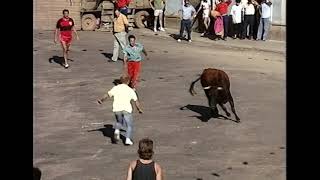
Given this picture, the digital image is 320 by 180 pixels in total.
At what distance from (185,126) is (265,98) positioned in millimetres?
3058

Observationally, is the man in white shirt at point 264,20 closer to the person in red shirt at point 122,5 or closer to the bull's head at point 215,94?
the person in red shirt at point 122,5

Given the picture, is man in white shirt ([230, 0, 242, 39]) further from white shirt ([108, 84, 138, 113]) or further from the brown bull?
white shirt ([108, 84, 138, 113])

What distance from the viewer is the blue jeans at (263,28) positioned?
24.2 m

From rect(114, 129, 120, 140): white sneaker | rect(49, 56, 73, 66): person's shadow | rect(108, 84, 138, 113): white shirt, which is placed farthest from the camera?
rect(49, 56, 73, 66): person's shadow

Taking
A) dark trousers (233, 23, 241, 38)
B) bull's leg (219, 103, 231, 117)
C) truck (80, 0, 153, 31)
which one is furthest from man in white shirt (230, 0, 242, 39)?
bull's leg (219, 103, 231, 117)

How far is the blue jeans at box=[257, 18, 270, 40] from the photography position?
79.3ft

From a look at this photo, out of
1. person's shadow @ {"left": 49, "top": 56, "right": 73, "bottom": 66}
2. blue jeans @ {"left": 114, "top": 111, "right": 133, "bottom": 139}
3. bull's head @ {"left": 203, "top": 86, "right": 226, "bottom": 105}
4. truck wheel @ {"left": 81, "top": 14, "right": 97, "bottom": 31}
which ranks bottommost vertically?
blue jeans @ {"left": 114, "top": 111, "right": 133, "bottom": 139}

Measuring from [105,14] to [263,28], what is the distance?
6.12 m

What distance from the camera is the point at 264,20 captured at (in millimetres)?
24109

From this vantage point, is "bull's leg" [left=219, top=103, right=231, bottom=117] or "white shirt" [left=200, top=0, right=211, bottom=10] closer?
"bull's leg" [left=219, top=103, right=231, bottom=117]

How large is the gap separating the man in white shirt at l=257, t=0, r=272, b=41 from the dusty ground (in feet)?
6.98

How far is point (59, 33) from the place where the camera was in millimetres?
18656

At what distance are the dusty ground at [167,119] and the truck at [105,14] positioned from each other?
373 cm
